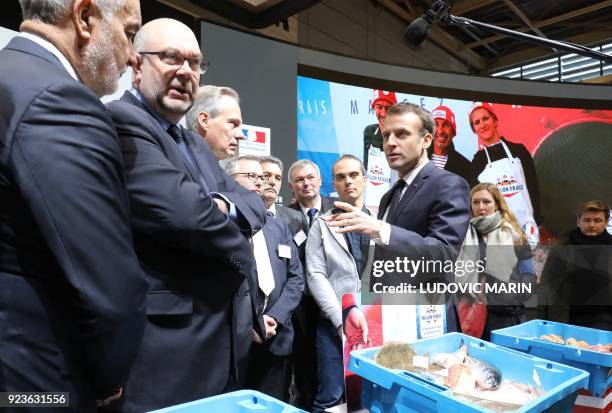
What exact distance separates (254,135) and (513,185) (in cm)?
335

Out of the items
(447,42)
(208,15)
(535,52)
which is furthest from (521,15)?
(208,15)

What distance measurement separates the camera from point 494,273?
70.0 inches

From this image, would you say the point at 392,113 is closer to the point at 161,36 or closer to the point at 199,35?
the point at 161,36

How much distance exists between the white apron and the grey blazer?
343 cm

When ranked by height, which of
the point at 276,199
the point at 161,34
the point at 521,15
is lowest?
the point at 276,199

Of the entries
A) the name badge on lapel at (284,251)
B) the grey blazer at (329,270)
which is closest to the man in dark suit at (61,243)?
the name badge on lapel at (284,251)

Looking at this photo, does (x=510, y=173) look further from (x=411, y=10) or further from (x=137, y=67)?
(x=137, y=67)

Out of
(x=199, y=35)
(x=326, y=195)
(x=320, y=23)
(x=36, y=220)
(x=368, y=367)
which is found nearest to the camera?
(x=36, y=220)

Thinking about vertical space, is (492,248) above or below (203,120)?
below

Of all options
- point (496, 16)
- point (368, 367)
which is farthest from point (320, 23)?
point (368, 367)

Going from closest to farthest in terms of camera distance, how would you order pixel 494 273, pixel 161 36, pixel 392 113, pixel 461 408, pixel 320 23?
pixel 461 408 < pixel 161 36 < pixel 392 113 < pixel 494 273 < pixel 320 23

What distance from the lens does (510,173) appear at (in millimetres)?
4984

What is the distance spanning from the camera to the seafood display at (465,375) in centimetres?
85

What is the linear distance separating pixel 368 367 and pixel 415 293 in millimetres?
328
